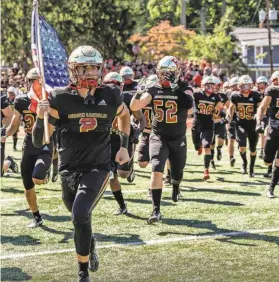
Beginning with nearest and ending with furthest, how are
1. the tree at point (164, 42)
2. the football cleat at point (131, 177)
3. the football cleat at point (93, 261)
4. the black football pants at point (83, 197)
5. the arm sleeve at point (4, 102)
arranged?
the black football pants at point (83, 197), the football cleat at point (93, 261), the arm sleeve at point (4, 102), the football cleat at point (131, 177), the tree at point (164, 42)

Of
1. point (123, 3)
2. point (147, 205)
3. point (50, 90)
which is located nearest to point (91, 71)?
point (50, 90)

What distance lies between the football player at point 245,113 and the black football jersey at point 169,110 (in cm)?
426

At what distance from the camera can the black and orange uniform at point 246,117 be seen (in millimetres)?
12297

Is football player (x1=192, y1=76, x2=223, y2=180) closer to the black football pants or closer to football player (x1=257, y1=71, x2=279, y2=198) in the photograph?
football player (x1=257, y1=71, x2=279, y2=198)

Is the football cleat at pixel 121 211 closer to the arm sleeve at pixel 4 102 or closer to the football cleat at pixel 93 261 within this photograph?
the arm sleeve at pixel 4 102

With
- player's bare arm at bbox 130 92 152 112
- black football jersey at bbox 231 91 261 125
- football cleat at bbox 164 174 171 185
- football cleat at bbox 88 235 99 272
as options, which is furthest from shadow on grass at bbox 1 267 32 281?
black football jersey at bbox 231 91 261 125

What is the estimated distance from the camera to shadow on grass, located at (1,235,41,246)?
23.6ft

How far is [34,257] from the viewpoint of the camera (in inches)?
260

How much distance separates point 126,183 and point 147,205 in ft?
7.23

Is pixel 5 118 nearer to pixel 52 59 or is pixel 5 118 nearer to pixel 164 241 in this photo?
pixel 52 59

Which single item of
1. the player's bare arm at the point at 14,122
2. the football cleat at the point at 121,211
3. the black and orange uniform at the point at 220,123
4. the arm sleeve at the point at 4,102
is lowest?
the football cleat at the point at 121,211

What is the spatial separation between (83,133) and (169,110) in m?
2.74

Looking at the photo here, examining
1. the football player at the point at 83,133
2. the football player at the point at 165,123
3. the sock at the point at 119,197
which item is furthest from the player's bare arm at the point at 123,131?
the sock at the point at 119,197

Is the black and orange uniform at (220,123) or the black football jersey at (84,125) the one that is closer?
the black football jersey at (84,125)
